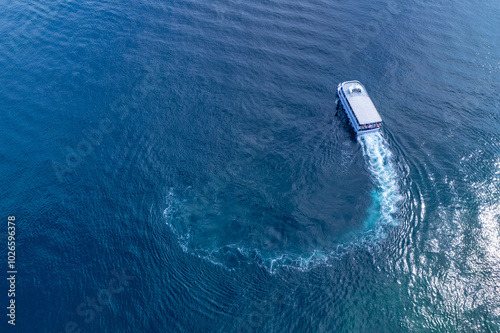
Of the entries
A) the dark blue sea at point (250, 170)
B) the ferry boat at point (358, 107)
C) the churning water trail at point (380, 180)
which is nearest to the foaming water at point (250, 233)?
the churning water trail at point (380, 180)

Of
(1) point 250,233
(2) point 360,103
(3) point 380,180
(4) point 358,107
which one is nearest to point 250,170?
(1) point 250,233

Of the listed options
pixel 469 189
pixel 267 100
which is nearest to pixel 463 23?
pixel 469 189

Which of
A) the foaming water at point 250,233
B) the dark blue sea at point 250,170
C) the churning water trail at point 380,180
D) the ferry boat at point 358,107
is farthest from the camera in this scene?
the ferry boat at point 358,107

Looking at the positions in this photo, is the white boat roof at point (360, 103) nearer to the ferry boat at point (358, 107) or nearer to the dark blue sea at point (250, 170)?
the ferry boat at point (358, 107)

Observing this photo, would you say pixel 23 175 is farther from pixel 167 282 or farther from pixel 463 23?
pixel 463 23

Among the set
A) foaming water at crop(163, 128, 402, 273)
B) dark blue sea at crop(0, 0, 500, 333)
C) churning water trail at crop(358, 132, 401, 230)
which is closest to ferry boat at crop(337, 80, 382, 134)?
churning water trail at crop(358, 132, 401, 230)

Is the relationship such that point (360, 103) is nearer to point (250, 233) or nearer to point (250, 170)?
point (250, 170)

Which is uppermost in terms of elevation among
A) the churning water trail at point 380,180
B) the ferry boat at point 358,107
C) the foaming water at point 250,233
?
the ferry boat at point 358,107
